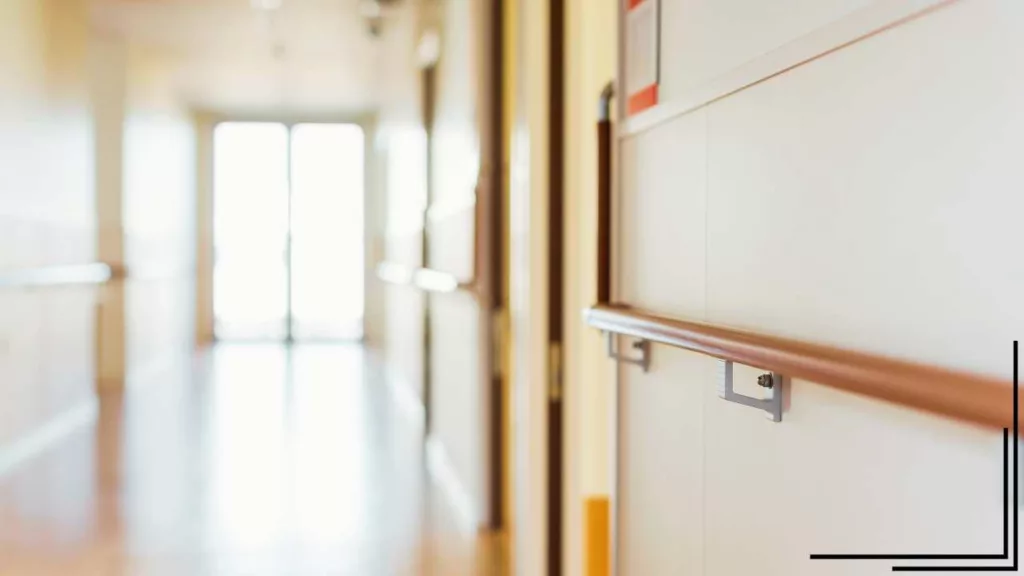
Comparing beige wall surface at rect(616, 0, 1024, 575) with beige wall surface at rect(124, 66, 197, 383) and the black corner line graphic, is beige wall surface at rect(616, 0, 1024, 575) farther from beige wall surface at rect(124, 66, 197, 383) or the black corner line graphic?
beige wall surface at rect(124, 66, 197, 383)

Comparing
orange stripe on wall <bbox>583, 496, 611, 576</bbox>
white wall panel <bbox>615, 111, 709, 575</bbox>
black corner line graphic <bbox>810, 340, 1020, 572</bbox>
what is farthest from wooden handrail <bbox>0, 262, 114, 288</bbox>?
black corner line graphic <bbox>810, 340, 1020, 572</bbox>

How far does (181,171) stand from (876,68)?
42.0ft

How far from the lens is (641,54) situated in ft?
7.13

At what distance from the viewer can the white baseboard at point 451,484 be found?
4.51 metres

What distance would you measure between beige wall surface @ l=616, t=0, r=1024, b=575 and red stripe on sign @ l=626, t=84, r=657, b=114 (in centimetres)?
7

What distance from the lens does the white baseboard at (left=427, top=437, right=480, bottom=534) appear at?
4512mm

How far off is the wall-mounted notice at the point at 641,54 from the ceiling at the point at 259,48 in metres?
6.14

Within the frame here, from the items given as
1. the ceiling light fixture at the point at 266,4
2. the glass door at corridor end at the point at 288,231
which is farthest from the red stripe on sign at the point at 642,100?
the glass door at corridor end at the point at 288,231

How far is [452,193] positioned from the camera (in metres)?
5.27

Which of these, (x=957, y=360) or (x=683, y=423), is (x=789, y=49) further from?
(x=683, y=423)

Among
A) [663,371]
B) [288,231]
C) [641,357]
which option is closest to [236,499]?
[641,357]

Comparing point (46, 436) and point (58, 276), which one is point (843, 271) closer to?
point (46, 436)

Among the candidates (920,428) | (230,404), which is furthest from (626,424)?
(230,404)

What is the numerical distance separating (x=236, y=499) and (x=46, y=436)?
7.77 ft
